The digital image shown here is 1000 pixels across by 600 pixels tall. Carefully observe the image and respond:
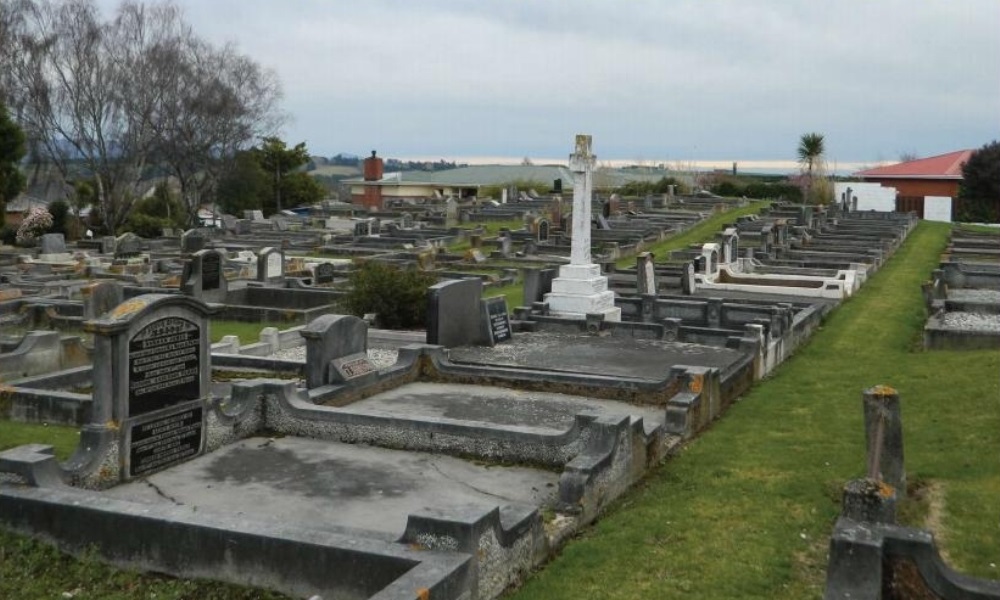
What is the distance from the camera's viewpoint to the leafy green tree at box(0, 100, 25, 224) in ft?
119

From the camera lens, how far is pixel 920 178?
71.2m

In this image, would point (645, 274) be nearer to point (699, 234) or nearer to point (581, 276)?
point (581, 276)

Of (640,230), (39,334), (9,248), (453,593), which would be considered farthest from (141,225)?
(453,593)

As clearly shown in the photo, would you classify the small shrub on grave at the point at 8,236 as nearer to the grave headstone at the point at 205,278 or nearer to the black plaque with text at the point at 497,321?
the grave headstone at the point at 205,278


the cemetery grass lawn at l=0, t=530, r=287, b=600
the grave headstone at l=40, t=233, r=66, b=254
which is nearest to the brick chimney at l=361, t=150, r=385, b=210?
the grave headstone at l=40, t=233, r=66, b=254

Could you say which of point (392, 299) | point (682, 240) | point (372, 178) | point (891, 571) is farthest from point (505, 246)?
point (372, 178)

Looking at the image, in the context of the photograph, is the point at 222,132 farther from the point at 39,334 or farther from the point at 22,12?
the point at 39,334

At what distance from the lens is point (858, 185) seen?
64625mm

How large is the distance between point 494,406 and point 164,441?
4.19m

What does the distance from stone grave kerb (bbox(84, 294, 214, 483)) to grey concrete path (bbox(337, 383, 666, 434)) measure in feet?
6.85

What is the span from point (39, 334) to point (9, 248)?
28898 millimetres

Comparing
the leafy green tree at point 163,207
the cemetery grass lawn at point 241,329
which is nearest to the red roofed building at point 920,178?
the leafy green tree at point 163,207

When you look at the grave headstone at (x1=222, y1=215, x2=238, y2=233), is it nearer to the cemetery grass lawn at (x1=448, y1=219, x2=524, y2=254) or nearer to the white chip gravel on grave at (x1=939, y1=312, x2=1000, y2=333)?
the cemetery grass lawn at (x1=448, y1=219, x2=524, y2=254)

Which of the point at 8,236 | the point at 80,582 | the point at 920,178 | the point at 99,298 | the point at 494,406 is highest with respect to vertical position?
the point at 920,178
